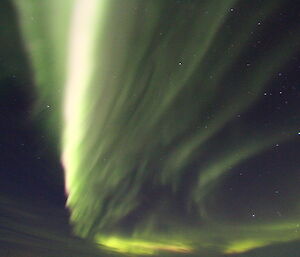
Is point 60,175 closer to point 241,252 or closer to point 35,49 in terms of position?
point 35,49

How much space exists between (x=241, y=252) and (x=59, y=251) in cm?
1261

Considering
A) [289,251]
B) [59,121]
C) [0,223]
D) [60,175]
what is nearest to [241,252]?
[289,251]

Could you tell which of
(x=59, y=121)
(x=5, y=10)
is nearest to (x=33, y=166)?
(x=59, y=121)

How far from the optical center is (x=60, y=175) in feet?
29.9

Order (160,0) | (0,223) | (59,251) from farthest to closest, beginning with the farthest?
(59,251)
(0,223)
(160,0)

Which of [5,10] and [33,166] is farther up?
[5,10]

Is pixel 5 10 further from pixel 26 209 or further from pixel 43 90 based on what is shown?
pixel 26 209

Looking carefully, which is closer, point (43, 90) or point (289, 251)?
point (43, 90)

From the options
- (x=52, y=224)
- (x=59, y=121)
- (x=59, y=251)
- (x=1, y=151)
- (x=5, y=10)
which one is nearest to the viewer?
(x=5, y=10)

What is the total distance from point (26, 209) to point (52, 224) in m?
1.56

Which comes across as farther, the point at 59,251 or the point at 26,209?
the point at 59,251

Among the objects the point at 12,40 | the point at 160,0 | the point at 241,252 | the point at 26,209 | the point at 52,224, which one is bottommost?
the point at 52,224

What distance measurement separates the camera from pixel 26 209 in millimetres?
13141

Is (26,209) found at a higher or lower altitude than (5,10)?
lower
